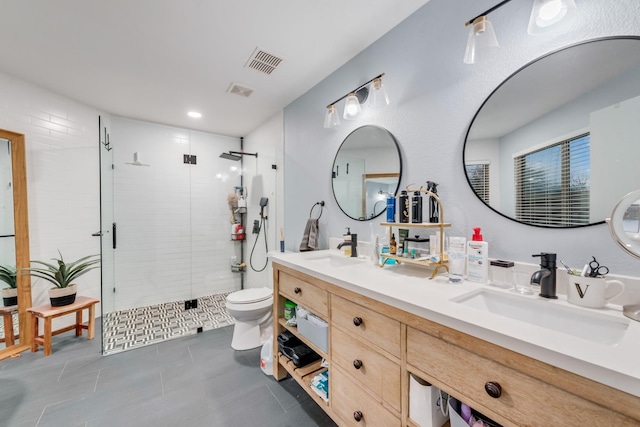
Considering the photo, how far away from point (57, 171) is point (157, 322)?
1.92 m

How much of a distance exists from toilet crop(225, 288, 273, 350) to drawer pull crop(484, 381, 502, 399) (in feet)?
6.26

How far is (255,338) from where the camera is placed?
2344 millimetres

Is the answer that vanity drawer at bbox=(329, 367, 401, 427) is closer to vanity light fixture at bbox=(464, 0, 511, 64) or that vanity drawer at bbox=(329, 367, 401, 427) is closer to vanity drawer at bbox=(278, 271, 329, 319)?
vanity drawer at bbox=(278, 271, 329, 319)

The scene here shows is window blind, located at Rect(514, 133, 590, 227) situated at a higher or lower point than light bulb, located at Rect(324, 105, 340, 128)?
lower

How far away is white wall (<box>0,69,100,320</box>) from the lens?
2.38 metres

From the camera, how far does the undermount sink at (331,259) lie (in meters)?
1.77

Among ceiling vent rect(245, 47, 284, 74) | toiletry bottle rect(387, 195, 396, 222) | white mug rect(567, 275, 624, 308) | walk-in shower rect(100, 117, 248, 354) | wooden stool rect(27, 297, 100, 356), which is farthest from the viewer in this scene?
walk-in shower rect(100, 117, 248, 354)

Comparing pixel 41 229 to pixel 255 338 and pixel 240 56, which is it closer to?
pixel 255 338

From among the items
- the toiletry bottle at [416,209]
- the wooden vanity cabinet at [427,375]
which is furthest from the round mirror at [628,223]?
the toiletry bottle at [416,209]

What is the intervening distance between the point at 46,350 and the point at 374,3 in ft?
12.0

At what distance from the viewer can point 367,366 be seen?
3.54 ft

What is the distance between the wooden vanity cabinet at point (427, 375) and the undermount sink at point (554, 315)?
235 millimetres

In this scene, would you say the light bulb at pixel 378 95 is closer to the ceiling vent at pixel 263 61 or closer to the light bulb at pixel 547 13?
the light bulb at pixel 547 13

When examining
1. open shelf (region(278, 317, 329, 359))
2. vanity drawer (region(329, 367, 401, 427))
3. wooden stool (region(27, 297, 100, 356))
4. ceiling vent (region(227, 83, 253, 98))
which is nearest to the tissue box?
open shelf (region(278, 317, 329, 359))
